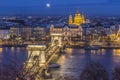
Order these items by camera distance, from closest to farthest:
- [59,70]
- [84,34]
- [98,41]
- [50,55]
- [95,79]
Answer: [95,79], [59,70], [50,55], [98,41], [84,34]

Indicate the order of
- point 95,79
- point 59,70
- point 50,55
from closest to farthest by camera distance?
point 95,79, point 59,70, point 50,55

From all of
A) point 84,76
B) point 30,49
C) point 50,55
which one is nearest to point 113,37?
point 50,55

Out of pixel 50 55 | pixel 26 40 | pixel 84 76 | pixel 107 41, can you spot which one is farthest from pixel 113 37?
pixel 84 76

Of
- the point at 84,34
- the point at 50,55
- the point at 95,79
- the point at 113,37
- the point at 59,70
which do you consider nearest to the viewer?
the point at 95,79

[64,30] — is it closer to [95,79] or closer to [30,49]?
[30,49]

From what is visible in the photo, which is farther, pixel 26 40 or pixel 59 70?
pixel 26 40

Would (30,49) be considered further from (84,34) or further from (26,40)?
(84,34)

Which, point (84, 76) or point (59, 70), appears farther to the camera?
point (59, 70)

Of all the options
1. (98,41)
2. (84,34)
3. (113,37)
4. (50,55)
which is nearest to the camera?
(50,55)

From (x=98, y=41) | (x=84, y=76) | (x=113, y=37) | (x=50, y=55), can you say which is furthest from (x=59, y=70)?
(x=113, y=37)
